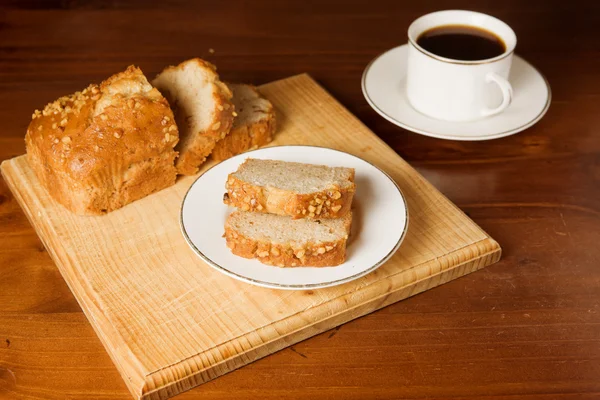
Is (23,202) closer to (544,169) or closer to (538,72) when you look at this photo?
(544,169)

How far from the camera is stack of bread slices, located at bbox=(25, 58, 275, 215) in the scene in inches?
63.1

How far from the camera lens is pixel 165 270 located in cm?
152

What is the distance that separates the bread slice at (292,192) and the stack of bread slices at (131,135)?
0.21m

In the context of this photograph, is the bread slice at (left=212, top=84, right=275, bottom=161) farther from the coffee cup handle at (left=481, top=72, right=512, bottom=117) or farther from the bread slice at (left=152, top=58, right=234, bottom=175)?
the coffee cup handle at (left=481, top=72, right=512, bottom=117)

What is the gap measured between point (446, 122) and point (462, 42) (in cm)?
22

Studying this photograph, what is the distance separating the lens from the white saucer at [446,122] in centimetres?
189

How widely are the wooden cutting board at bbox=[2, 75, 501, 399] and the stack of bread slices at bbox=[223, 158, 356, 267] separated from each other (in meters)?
0.09

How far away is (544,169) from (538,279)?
0.40m

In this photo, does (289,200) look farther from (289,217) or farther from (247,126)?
(247,126)

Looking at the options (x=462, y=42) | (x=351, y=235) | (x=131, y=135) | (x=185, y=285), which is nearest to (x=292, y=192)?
(x=351, y=235)

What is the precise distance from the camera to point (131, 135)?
1.62 metres

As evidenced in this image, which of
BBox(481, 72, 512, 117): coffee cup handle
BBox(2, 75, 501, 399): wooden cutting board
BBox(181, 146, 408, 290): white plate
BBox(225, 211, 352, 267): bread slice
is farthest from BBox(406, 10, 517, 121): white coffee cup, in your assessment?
BBox(225, 211, 352, 267): bread slice

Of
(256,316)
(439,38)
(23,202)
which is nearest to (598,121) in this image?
(439,38)

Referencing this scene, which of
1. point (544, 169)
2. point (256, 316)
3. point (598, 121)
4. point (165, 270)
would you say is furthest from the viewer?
point (598, 121)
